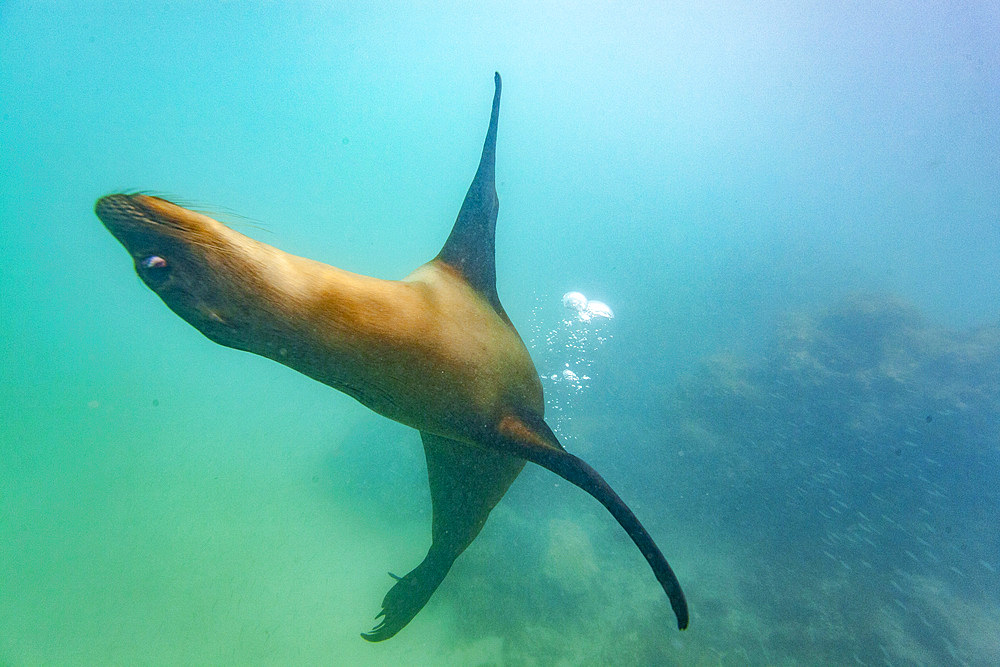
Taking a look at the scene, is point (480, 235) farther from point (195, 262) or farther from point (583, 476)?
point (195, 262)

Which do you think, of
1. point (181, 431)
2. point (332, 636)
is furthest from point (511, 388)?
point (181, 431)

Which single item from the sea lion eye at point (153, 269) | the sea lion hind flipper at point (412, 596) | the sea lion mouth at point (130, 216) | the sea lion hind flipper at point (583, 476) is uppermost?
the sea lion mouth at point (130, 216)

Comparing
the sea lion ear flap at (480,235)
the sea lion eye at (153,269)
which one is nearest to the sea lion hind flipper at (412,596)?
the sea lion ear flap at (480,235)

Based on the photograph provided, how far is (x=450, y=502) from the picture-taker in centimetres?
307

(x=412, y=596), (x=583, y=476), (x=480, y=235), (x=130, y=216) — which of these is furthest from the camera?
(x=412, y=596)

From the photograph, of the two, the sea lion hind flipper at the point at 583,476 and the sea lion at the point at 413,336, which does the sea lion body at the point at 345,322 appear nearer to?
the sea lion at the point at 413,336

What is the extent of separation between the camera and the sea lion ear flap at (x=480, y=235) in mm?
2875

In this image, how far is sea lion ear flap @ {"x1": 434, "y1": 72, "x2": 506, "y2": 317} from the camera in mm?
2875

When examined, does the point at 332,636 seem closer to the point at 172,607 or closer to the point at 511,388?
the point at 172,607

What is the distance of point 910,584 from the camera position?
26.2 feet

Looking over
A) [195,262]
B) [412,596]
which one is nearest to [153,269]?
[195,262]

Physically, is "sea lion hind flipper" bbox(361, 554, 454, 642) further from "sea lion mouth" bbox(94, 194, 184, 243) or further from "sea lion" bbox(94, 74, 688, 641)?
"sea lion mouth" bbox(94, 194, 184, 243)

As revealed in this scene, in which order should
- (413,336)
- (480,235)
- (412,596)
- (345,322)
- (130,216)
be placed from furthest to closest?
(412,596)
(480,235)
(413,336)
(345,322)
(130,216)

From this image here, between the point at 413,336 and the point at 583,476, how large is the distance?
3.32 feet
